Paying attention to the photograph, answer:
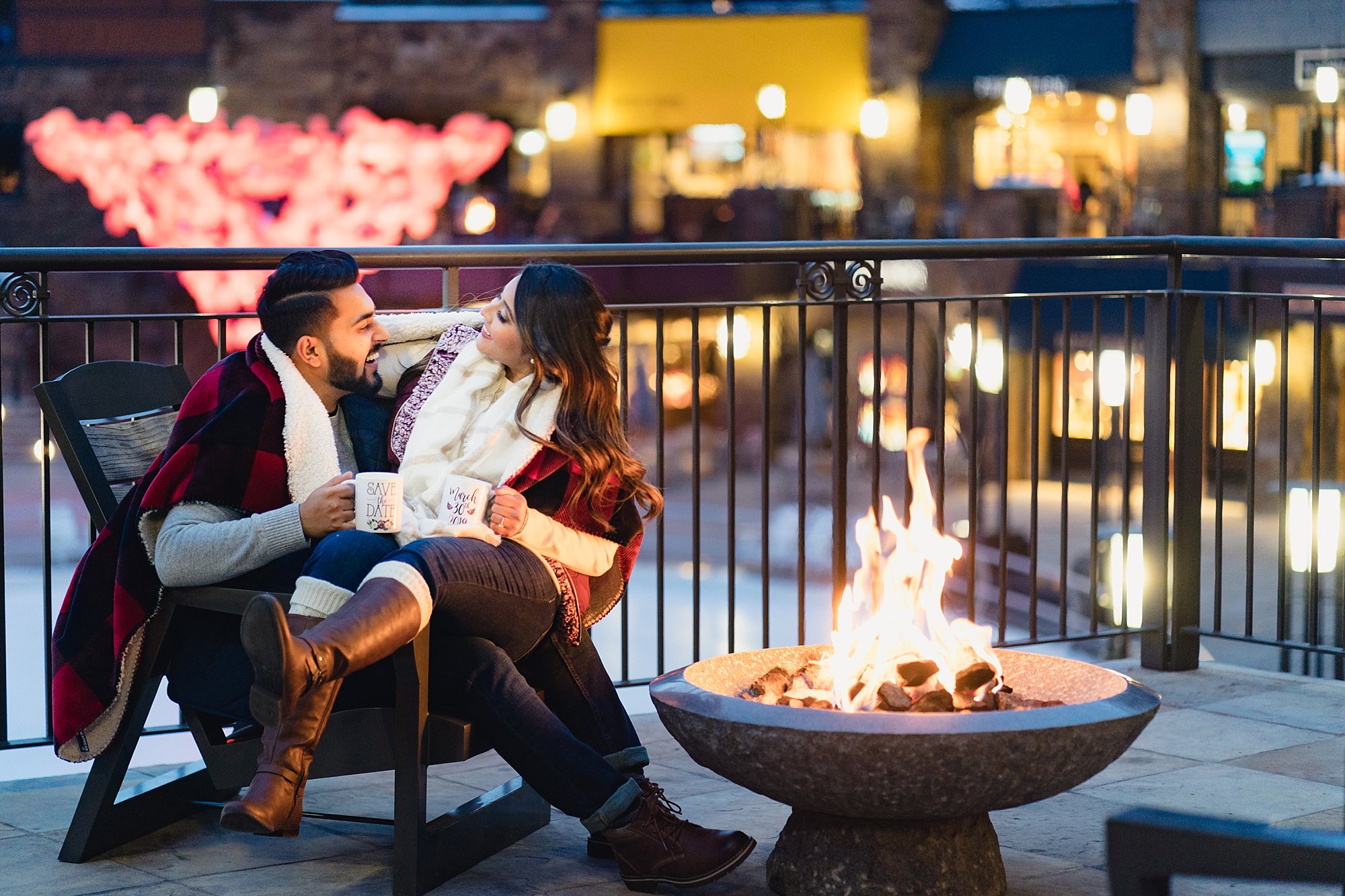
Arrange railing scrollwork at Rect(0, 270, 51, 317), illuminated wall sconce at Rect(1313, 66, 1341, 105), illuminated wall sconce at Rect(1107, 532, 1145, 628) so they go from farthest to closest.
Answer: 1. illuminated wall sconce at Rect(1313, 66, 1341, 105)
2. illuminated wall sconce at Rect(1107, 532, 1145, 628)
3. railing scrollwork at Rect(0, 270, 51, 317)

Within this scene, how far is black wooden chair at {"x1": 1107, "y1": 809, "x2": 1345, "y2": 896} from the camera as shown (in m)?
1.52

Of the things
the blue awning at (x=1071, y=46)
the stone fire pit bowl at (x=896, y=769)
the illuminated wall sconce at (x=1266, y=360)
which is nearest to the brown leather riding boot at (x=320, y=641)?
the stone fire pit bowl at (x=896, y=769)

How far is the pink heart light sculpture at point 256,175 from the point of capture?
17.8 m

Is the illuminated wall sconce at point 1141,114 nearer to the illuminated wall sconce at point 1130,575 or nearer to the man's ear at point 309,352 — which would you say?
the illuminated wall sconce at point 1130,575

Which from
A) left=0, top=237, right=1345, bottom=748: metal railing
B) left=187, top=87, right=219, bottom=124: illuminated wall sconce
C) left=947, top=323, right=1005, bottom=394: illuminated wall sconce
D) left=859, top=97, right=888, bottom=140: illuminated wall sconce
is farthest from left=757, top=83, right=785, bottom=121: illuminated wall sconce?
left=187, top=87, right=219, bottom=124: illuminated wall sconce

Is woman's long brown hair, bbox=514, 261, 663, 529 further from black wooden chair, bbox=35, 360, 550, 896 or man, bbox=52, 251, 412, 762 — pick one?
black wooden chair, bbox=35, 360, 550, 896

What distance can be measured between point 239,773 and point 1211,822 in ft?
5.91

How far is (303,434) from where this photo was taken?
290cm

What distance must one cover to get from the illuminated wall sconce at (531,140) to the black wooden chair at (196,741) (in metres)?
20.4

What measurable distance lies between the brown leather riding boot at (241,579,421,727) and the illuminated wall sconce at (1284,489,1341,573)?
22.1 feet

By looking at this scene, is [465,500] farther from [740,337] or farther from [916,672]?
[740,337]

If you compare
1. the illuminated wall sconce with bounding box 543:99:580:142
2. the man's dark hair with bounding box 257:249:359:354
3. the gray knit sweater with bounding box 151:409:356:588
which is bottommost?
the gray knit sweater with bounding box 151:409:356:588

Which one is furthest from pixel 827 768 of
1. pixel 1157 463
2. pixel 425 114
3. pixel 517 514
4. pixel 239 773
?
pixel 425 114

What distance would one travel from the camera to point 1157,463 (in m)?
4.51
